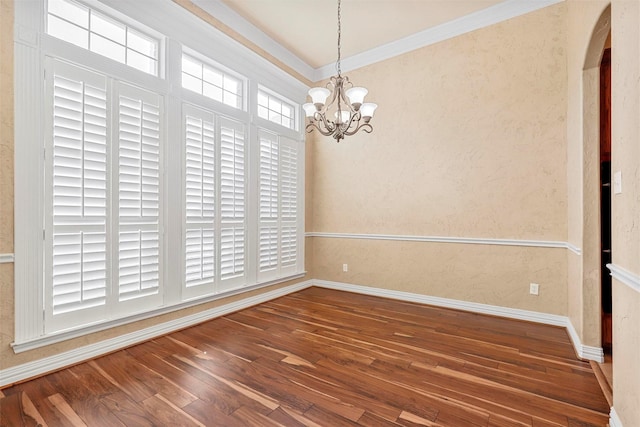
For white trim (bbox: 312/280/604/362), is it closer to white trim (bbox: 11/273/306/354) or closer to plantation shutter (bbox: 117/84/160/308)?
white trim (bbox: 11/273/306/354)

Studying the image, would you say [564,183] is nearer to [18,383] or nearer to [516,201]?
[516,201]

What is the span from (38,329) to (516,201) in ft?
14.5

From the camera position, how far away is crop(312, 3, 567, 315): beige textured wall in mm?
3104

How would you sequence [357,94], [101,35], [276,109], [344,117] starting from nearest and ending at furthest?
[101,35]
[357,94]
[344,117]
[276,109]

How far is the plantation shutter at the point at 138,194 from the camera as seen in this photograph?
98.1 inches

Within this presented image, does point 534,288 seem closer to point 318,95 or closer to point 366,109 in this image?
point 366,109

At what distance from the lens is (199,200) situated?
10.2 feet

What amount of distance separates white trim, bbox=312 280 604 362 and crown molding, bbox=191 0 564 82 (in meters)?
3.25

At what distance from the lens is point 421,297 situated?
382 cm

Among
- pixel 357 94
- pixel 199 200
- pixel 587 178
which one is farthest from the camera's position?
pixel 199 200

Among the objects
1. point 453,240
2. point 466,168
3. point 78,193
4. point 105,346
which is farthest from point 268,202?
point 466,168

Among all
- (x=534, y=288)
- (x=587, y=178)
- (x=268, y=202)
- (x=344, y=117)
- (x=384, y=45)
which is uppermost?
(x=384, y=45)

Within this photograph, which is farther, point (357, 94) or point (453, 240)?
point (453, 240)
